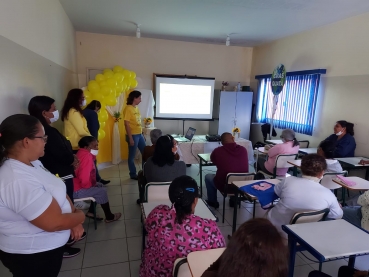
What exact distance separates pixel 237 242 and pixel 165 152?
1699mm

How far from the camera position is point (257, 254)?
73cm

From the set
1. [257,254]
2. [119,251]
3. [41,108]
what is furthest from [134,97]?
[257,254]

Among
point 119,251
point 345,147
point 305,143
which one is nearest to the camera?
point 119,251

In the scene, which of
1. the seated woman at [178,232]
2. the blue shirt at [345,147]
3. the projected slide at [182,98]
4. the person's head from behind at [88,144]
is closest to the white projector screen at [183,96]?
the projected slide at [182,98]

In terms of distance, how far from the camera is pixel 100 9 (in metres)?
3.73

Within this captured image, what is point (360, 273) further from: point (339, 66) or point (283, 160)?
point (339, 66)

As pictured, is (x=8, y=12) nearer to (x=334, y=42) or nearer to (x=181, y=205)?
(x=181, y=205)

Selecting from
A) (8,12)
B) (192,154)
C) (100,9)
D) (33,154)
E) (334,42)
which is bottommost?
(192,154)

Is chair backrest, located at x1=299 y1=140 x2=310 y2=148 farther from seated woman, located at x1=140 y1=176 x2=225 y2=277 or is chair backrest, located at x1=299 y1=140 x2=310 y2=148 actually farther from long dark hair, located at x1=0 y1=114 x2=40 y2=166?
long dark hair, located at x1=0 y1=114 x2=40 y2=166

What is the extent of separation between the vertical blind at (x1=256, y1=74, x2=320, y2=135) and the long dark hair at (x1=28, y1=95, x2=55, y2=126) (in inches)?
174

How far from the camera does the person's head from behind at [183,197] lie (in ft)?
4.23

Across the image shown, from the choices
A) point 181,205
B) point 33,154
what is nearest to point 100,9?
point 33,154

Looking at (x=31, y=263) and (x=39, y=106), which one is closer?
(x=31, y=263)

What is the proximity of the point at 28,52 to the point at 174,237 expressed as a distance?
2.08m
